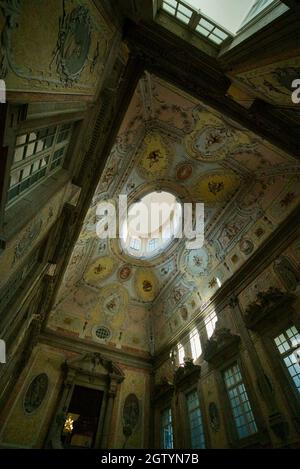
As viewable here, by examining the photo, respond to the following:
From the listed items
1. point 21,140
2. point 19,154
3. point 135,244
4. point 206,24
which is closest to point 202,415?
point 135,244

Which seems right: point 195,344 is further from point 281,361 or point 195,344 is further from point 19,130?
point 19,130

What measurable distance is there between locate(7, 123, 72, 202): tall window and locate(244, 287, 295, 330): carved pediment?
7.64 metres

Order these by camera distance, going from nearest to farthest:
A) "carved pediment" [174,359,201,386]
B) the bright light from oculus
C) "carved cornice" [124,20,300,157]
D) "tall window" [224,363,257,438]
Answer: "carved cornice" [124,20,300,157] < "tall window" [224,363,257,438] < "carved pediment" [174,359,201,386] < the bright light from oculus

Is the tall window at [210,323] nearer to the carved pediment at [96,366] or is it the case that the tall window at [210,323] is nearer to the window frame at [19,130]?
the carved pediment at [96,366]

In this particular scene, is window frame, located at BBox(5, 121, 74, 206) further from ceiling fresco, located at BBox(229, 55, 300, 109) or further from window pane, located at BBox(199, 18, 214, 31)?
window pane, located at BBox(199, 18, 214, 31)

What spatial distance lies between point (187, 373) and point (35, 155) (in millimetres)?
10677

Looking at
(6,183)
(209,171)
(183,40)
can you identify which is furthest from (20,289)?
(209,171)

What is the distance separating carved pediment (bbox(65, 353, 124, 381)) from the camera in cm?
1167

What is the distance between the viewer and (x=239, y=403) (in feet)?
25.6

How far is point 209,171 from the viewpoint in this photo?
10.7 meters

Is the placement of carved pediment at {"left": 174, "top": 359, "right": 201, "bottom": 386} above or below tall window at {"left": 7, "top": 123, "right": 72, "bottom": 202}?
above

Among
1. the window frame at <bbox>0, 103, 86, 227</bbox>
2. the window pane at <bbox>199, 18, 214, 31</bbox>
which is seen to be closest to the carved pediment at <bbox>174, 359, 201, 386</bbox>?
the window frame at <bbox>0, 103, 86, 227</bbox>

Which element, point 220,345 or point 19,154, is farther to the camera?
point 220,345

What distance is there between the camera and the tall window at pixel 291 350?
6.58 m
